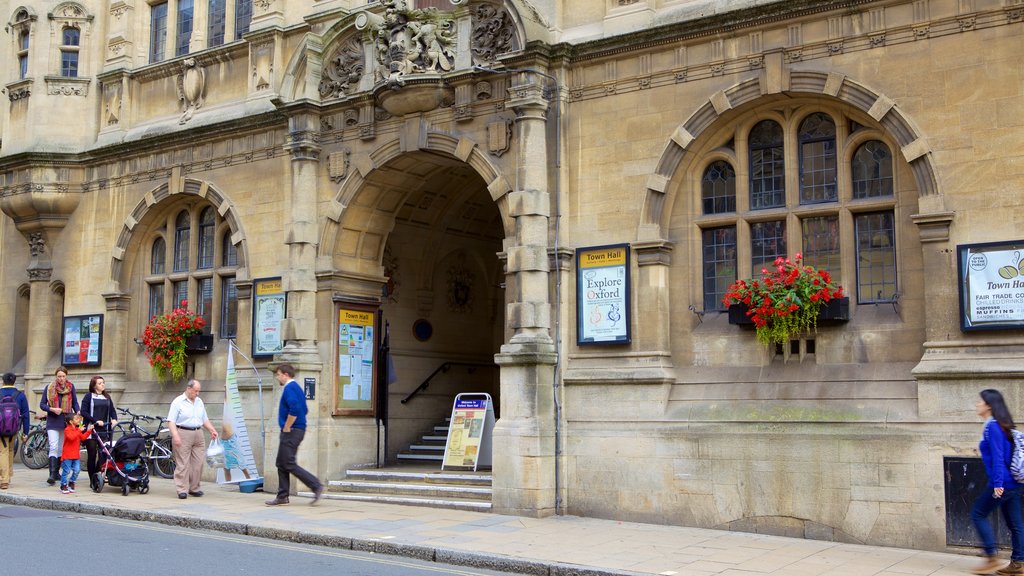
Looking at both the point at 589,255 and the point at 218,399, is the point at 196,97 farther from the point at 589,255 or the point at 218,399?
the point at 589,255

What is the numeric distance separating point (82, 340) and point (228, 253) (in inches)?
157

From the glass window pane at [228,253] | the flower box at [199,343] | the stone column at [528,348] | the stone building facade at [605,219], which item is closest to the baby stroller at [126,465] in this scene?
the stone building facade at [605,219]

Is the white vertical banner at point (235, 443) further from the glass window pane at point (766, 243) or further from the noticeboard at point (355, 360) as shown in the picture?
the glass window pane at point (766, 243)

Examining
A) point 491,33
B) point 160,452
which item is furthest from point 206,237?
point 491,33

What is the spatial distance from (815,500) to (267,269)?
10.2 metres

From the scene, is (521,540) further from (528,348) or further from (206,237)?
(206,237)

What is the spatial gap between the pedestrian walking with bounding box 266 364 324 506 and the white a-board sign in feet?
8.63

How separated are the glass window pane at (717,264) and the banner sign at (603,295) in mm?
1050

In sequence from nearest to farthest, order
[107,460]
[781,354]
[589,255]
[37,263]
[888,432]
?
[888,432]
[781,354]
[589,255]
[107,460]
[37,263]

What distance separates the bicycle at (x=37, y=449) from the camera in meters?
20.4

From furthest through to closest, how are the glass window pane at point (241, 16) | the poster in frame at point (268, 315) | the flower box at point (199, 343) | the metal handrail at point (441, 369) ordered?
the glass window pane at point (241, 16), the flower box at point (199, 343), the metal handrail at point (441, 369), the poster in frame at point (268, 315)

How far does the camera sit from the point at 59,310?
→ 72.7 feet

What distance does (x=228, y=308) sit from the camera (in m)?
19.4

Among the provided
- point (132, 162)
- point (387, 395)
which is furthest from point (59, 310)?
point (387, 395)
